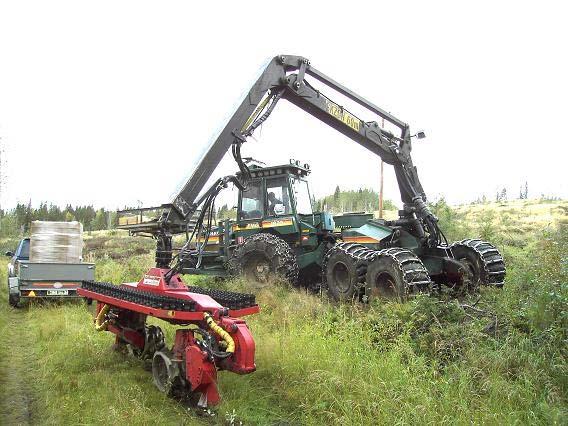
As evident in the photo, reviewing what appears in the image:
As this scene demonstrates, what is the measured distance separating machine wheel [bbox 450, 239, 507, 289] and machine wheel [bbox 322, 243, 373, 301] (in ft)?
6.59

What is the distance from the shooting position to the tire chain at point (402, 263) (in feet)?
24.1

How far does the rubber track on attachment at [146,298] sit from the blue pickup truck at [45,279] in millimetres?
5585

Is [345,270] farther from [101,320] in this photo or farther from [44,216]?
[44,216]

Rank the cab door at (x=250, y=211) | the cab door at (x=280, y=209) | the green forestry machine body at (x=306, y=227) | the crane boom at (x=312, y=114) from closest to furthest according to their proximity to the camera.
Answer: the green forestry machine body at (x=306, y=227), the crane boom at (x=312, y=114), the cab door at (x=280, y=209), the cab door at (x=250, y=211)

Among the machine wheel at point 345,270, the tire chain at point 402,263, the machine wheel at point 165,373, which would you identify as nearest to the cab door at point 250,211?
the machine wheel at point 345,270

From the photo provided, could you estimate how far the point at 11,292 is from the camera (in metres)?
11.7

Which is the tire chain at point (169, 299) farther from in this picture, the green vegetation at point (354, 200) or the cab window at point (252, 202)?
the green vegetation at point (354, 200)

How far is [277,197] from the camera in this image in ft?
36.2

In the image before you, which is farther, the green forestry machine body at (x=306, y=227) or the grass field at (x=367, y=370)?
the green forestry machine body at (x=306, y=227)

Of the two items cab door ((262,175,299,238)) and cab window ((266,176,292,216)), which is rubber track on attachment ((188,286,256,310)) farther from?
cab window ((266,176,292,216))

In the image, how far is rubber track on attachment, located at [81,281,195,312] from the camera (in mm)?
4895

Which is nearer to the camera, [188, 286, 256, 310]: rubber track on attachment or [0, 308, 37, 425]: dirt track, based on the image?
[0, 308, 37, 425]: dirt track

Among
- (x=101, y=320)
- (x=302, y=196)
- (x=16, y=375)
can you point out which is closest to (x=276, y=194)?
(x=302, y=196)

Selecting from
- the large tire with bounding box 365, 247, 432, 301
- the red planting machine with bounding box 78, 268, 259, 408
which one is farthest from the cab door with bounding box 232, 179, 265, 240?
the red planting machine with bounding box 78, 268, 259, 408
